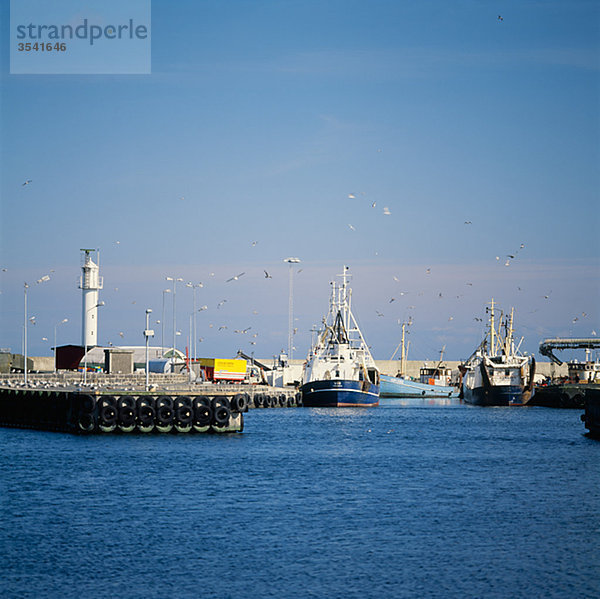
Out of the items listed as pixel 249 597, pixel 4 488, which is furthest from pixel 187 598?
pixel 4 488

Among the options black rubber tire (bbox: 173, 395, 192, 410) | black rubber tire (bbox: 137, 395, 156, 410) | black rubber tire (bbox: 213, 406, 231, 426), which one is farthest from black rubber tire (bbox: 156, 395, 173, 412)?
black rubber tire (bbox: 213, 406, 231, 426)

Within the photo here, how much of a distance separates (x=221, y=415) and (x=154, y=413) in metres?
4.98

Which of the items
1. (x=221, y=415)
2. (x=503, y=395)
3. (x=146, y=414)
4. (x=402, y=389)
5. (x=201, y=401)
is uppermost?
(x=201, y=401)

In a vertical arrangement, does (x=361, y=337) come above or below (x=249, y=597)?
above

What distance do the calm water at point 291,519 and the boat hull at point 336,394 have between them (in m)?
41.4

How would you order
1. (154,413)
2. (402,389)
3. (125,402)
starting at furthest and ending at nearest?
(402,389)
(154,413)
(125,402)

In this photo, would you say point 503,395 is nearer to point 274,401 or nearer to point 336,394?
point 336,394

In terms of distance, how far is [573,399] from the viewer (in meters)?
127

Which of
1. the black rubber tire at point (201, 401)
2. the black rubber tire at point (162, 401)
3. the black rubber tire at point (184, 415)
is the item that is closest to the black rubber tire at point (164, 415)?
the black rubber tire at point (162, 401)

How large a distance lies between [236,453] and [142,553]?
86.3 feet

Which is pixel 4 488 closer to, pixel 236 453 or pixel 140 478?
pixel 140 478

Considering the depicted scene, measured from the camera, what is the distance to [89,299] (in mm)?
126750

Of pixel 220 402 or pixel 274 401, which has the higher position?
pixel 220 402

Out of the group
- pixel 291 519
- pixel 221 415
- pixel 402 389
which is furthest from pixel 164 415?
pixel 402 389
